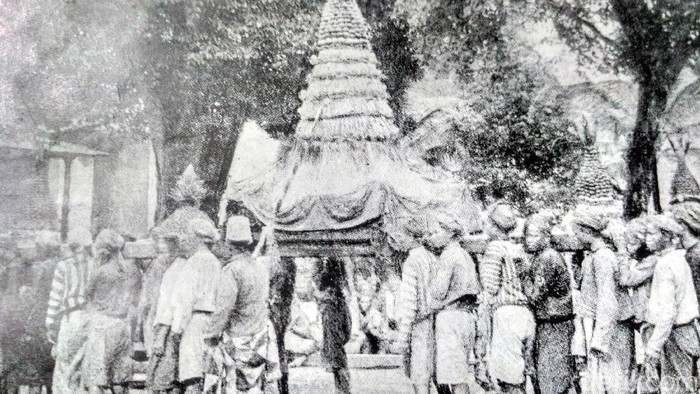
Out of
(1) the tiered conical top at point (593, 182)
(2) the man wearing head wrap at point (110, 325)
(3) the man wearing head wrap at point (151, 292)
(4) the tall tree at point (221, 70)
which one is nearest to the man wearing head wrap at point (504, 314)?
(1) the tiered conical top at point (593, 182)

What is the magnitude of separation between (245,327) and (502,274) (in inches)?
78.8

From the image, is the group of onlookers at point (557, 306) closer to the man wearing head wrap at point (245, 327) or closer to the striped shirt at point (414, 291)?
the striped shirt at point (414, 291)

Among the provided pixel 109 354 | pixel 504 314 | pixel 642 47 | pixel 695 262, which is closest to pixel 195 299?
pixel 109 354

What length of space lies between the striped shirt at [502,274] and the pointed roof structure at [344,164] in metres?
0.31

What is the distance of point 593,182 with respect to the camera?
5105 millimetres

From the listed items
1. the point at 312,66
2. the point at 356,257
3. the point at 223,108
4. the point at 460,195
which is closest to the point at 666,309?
the point at 460,195

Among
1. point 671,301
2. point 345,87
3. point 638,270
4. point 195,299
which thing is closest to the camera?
point 671,301

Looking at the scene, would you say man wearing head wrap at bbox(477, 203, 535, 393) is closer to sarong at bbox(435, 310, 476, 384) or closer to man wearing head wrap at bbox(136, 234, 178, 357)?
sarong at bbox(435, 310, 476, 384)

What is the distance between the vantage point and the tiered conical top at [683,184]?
493 cm

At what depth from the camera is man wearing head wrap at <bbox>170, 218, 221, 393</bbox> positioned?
529 centimetres

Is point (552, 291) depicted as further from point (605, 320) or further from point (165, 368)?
point (165, 368)

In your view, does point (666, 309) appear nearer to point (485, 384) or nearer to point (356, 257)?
point (485, 384)

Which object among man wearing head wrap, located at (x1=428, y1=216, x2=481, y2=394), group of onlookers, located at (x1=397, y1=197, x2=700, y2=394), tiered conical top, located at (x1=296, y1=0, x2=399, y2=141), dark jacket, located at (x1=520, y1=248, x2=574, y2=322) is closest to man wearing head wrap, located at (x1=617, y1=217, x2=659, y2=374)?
group of onlookers, located at (x1=397, y1=197, x2=700, y2=394)

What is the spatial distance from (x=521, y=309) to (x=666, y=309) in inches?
39.4
